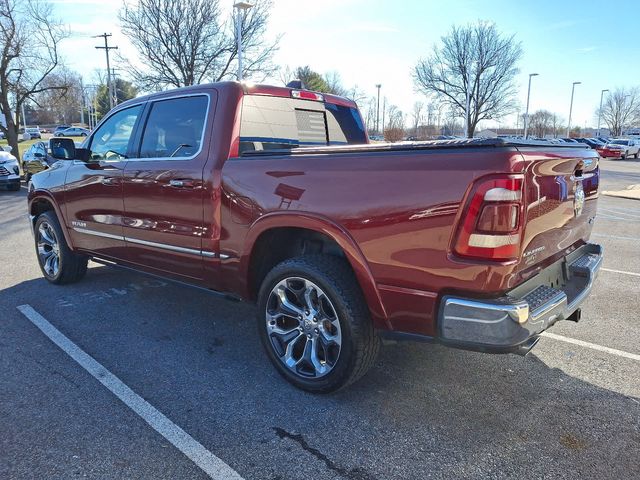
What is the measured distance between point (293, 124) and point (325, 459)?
2.64m

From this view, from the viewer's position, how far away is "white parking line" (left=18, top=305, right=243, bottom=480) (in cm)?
238

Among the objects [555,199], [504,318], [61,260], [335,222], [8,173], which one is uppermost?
[555,199]

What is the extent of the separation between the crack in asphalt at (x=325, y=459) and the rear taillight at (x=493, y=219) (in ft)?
3.79

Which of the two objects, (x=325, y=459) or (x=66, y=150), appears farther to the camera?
(x=66, y=150)

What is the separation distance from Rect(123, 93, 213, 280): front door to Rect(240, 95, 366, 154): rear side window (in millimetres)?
318

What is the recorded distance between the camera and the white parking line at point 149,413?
2375 mm

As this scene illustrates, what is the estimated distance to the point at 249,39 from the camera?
73.8 ft

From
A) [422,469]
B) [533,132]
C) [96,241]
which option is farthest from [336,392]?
[533,132]

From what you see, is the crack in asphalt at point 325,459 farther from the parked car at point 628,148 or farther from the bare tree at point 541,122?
the bare tree at point 541,122

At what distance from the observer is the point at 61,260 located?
5.27m

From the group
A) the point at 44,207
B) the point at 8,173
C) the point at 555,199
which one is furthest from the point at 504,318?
the point at 8,173

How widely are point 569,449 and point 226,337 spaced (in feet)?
8.33

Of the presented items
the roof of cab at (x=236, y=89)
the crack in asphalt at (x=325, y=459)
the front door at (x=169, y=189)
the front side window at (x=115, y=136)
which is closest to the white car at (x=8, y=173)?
the front side window at (x=115, y=136)

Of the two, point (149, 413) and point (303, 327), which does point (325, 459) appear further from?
point (149, 413)
